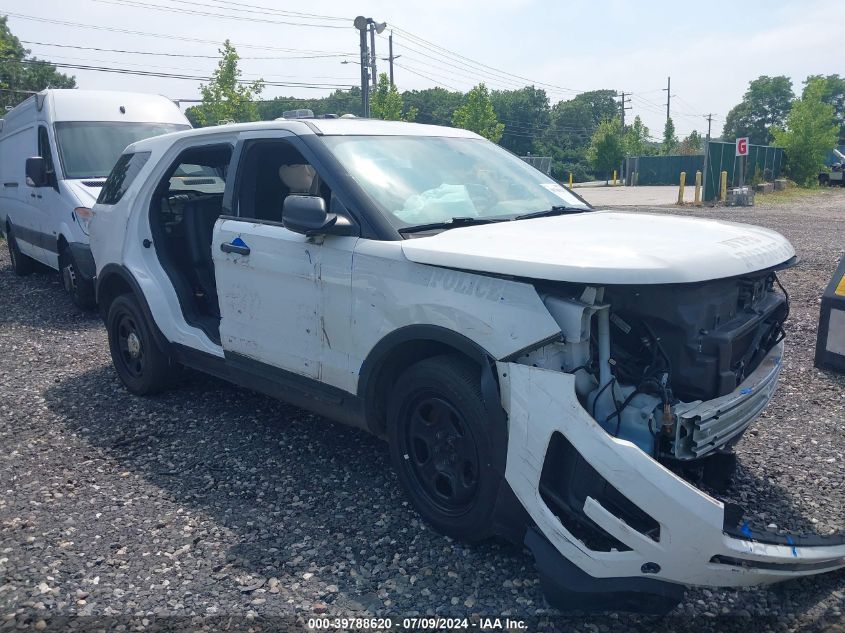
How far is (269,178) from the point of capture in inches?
176

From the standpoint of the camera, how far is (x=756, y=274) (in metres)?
2.93

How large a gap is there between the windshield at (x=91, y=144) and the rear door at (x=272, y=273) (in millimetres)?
5549

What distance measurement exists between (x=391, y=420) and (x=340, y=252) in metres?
0.88

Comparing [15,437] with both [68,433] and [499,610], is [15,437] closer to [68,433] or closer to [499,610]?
[68,433]

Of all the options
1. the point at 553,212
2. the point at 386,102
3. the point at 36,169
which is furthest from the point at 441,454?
the point at 386,102

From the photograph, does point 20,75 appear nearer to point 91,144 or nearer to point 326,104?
point 326,104

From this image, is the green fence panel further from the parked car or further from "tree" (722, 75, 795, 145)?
"tree" (722, 75, 795, 145)

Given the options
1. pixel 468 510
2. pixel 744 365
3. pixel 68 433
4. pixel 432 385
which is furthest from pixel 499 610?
pixel 68 433

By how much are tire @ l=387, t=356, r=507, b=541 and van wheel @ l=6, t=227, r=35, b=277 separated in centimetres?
994

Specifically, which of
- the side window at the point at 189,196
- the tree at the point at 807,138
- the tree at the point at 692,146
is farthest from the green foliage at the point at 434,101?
the side window at the point at 189,196

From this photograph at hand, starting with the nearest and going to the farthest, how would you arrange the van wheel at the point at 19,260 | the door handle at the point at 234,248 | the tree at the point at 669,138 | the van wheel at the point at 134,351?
the door handle at the point at 234,248 < the van wheel at the point at 134,351 < the van wheel at the point at 19,260 < the tree at the point at 669,138

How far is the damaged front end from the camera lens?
7.97 feet

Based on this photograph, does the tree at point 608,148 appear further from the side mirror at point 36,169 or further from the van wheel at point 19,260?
the side mirror at point 36,169

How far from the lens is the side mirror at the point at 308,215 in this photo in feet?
11.1
